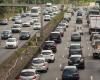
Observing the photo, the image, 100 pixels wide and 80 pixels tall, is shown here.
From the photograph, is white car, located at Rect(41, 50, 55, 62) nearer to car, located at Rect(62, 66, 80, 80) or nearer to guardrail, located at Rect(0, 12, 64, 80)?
guardrail, located at Rect(0, 12, 64, 80)

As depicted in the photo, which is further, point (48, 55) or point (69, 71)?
point (48, 55)

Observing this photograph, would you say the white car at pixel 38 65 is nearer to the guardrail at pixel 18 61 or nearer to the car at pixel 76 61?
the guardrail at pixel 18 61

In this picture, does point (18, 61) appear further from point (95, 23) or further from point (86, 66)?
point (95, 23)

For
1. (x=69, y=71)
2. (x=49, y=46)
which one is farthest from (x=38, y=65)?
(x=49, y=46)

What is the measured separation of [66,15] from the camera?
391ft

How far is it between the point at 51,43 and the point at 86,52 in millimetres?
4225

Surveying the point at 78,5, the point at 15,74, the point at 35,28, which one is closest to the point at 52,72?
the point at 15,74

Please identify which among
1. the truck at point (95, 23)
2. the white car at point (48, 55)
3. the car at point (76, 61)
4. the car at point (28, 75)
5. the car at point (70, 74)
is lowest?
the truck at point (95, 23)

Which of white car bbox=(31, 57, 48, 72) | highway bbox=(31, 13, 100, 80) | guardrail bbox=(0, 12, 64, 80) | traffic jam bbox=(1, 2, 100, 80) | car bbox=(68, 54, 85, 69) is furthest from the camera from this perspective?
car bbox=(68, 54, 85, 69)

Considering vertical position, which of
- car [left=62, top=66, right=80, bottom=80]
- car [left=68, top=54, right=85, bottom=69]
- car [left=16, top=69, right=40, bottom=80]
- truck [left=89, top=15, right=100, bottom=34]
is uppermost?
car [left=16, top=69, right=40, bottom=80]

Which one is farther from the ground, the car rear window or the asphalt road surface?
the car rear window

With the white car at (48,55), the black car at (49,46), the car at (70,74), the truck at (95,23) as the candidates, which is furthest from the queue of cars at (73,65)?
the truck at (95,23)

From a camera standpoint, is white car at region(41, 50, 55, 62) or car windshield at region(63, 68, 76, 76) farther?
white car at region(41, 50, 55, 62)

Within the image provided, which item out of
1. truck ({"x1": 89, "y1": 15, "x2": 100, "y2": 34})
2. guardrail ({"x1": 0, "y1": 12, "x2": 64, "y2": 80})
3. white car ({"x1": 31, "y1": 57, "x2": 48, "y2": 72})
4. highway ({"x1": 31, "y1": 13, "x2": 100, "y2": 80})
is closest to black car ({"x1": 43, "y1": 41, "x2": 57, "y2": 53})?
guardrail ({"x1": 0, "y1": 12, "x2": 64, "y2": 80})
